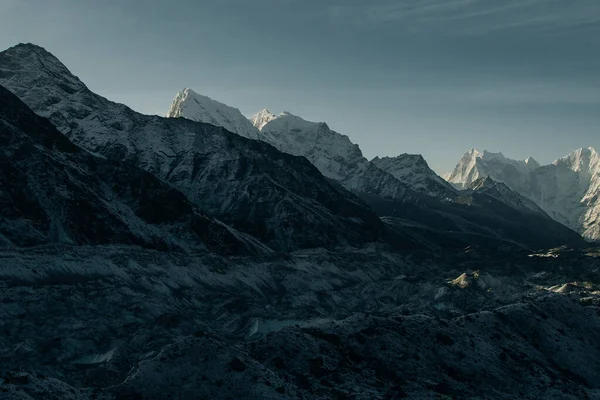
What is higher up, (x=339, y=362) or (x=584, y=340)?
(x=584, y=340)

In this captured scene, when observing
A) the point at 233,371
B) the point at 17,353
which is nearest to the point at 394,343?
the point at 233,371

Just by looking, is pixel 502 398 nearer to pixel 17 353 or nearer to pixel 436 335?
pixel 436 335

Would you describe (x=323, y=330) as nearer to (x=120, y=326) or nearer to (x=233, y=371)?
(x=233, y=371)

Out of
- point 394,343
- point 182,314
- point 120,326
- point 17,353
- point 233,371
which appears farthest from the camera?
point 182,314

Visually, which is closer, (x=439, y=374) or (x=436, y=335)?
(x=439, y=374)

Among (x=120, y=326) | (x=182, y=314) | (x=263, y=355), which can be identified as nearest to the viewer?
(x=263, y=355)

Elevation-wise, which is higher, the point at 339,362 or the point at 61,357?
the point at 339,362

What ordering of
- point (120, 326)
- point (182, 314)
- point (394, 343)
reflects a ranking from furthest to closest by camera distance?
1. point (182, 314)
2. point (120, 326)
3. point (394, 343)

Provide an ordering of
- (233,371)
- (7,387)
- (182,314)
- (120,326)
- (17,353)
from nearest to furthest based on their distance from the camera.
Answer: (7,387) < (233,371) < (17,353) < (120,326) < (182,314)

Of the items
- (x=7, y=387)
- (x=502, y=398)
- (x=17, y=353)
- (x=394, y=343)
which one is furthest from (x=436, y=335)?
(x=17, y=353)

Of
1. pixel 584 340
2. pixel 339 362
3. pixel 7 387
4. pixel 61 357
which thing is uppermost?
pixel 584 340
